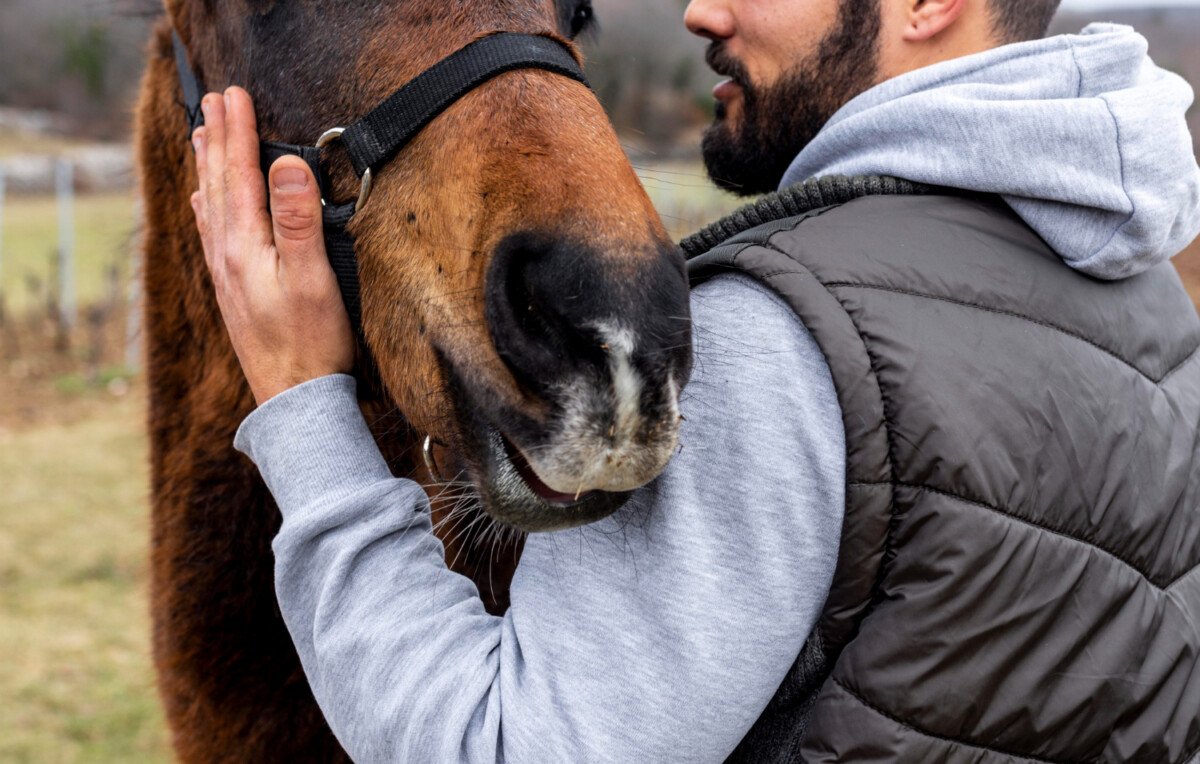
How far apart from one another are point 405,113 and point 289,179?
0.24 m

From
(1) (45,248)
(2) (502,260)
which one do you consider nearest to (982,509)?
(2) (502,260)

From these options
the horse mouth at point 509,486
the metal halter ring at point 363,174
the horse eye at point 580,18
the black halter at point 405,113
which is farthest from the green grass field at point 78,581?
the horse mouth at point 509,486

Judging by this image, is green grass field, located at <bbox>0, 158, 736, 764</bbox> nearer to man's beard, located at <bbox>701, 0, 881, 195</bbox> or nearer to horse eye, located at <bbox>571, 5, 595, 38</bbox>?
man's beard, located at <bbox>701, 0, 881, 195</bbox>

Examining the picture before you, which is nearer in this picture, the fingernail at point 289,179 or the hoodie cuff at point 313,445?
the hoodie cuff at point 313,445

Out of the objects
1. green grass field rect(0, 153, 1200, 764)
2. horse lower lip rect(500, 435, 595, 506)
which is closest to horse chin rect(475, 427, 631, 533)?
horse lower lip rect(500, 435, 595, 506)

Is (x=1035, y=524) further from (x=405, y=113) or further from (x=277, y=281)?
(x=277, y=281)

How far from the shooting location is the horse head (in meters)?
1.20

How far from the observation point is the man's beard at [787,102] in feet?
5.85

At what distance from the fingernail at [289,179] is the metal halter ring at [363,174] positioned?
0.22 feet

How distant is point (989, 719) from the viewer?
1.20m

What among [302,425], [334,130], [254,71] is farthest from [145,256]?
[302,425]

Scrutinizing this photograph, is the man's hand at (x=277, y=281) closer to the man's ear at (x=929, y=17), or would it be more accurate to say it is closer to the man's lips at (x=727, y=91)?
the man's lips at (x=727, y=91)

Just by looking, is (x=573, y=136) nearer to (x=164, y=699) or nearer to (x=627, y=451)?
(x=627, y=451)

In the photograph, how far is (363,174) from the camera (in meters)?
1.61
